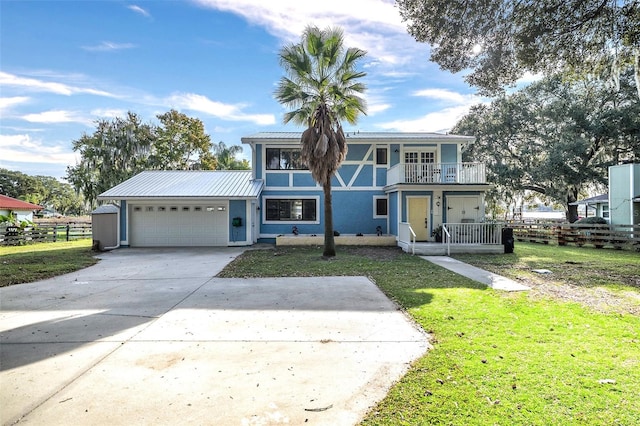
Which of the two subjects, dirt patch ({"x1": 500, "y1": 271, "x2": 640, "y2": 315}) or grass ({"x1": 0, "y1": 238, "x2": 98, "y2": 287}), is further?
grass ({"x1": 0, "y1": 238, "x2": 98, "y2": 287})

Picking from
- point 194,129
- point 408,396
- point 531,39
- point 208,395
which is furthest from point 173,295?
point 194,129

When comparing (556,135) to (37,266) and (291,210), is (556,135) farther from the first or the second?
(37,266)

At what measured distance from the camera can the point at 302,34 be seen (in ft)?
37.7

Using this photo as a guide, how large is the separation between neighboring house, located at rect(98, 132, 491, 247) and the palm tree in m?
4.36

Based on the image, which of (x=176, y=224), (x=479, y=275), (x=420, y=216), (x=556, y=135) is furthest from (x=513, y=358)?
(x=556, y=135)

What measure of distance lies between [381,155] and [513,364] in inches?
569

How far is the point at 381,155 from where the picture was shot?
675 inches

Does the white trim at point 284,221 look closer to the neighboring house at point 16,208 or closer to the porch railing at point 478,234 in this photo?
the porch railing at point 478,234

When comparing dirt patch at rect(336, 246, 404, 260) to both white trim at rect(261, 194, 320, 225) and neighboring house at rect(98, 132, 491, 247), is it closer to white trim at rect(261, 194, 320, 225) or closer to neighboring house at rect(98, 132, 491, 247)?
neighboring house at rect(98, 132, 491, 247)

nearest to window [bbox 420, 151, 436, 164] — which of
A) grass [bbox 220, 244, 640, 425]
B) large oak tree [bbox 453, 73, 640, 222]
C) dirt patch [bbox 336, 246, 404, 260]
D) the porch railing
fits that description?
the porch railing

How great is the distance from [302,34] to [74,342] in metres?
11.2

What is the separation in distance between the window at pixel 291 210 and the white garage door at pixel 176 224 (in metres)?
2.34

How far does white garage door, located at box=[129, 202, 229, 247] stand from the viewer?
53.4ft

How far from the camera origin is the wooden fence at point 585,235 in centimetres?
1505
